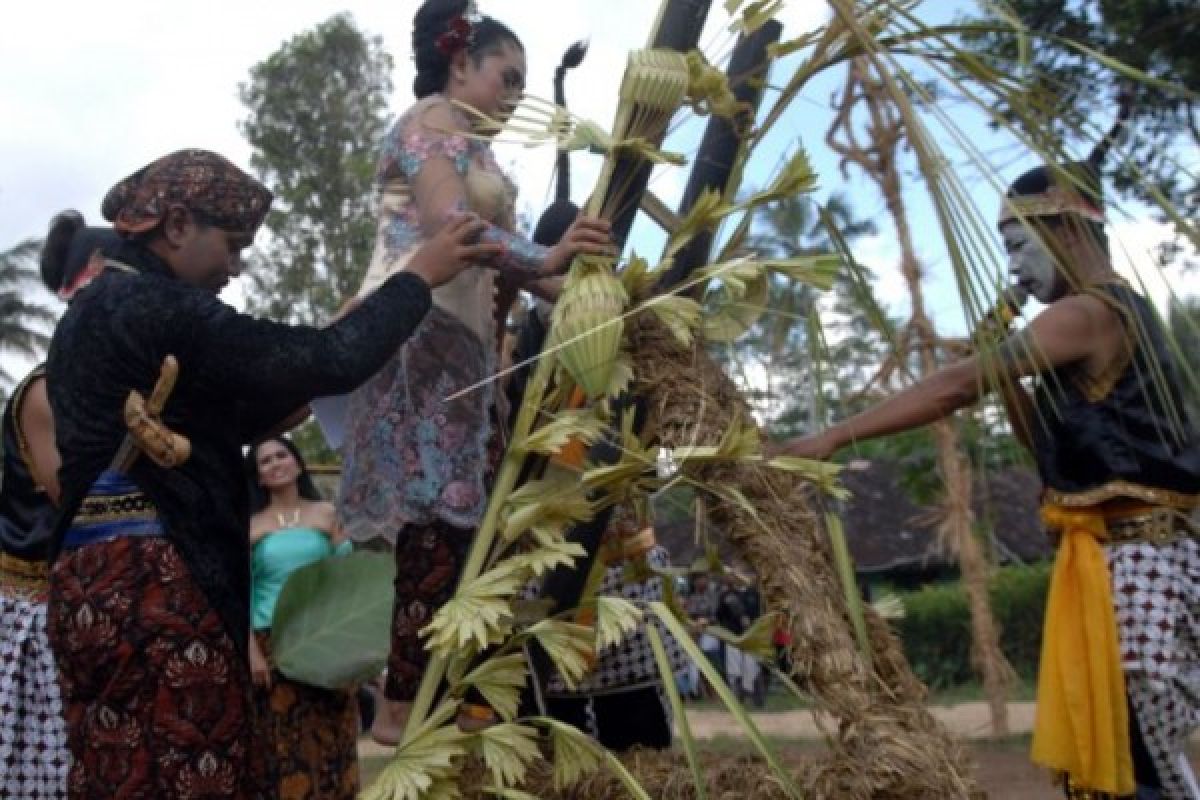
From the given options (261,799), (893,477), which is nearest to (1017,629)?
(893,477)

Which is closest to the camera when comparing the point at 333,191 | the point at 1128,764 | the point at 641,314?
the point at 641,314

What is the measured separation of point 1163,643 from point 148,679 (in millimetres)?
2482

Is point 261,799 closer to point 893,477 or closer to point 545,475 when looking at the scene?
point 545,475

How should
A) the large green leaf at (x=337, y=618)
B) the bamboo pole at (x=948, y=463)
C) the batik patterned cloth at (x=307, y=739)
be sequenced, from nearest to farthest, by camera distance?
the large green leaf at (x=337, y=618) → the batik patterned cloth at (x=307, y=739) → the bamboo pole at (x=948, y=463)

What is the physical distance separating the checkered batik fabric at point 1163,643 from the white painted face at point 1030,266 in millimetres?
688

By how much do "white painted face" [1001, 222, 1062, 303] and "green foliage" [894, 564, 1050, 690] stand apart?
18622 mm

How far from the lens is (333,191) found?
25.0 m

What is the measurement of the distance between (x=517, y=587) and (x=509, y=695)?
0.17 meters

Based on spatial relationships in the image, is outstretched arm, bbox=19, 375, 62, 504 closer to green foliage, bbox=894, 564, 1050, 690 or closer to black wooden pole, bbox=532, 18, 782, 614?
black wooden pole, bbox=532, 18, 782, 614

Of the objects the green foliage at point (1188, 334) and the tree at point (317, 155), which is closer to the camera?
the green foliage at point (1188, 334)

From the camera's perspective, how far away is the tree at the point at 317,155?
80.8 ft

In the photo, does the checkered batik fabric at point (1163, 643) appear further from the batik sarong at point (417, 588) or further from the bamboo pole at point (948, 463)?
the bamboo pole at point (948, 463)

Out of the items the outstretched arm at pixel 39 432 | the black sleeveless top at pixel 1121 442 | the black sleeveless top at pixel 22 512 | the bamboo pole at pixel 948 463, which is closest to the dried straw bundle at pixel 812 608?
the black sleeveless top at pixel 1121 442

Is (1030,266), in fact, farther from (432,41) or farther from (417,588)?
(417,588)
